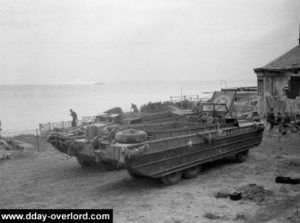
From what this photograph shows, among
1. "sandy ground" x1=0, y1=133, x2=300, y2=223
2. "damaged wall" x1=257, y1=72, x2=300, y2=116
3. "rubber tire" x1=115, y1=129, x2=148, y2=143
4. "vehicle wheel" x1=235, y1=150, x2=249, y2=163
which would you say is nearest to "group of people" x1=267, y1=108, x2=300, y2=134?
"damaged wall" x1=257, y1=72, x2=300, y2=116

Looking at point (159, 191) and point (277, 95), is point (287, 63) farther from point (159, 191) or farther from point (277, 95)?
point (159, 191)

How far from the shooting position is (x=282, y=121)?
58.1ft

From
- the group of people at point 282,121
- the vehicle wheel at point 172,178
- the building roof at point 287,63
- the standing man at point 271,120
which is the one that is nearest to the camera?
the vehicle wheel at point 172,178

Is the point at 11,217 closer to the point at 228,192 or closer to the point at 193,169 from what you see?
the point at 228,192

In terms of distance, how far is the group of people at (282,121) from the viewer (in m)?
17.4

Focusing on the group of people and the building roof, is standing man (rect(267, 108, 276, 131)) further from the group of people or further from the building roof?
the building roof

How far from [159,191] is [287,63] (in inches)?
570

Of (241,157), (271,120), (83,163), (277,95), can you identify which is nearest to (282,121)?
(271,120)

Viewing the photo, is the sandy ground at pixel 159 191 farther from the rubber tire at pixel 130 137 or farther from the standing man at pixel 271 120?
the standing man at pixel 271 120

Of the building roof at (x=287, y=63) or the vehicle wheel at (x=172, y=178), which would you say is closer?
the vehicle wheel at (x=172, y=178)

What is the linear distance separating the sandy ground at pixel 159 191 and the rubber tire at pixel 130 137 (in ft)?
4.19

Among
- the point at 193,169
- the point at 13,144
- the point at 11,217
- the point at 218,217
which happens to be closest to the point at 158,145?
the point at 193,169

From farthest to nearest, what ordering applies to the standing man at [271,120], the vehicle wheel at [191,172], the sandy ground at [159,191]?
the standing man at [271,120] < the vehicle wheel at [191,172] < the sandy ground at [159,191]

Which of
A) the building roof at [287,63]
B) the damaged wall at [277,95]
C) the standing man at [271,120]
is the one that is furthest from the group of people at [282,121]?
the building roof at [287,63]
